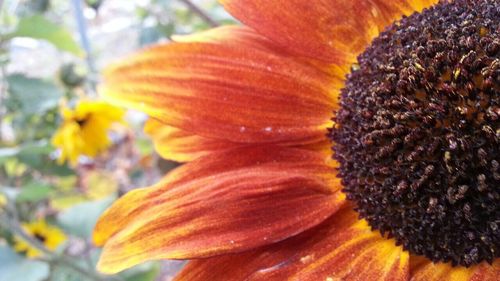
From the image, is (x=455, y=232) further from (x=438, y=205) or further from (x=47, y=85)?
(x=47, y=85)

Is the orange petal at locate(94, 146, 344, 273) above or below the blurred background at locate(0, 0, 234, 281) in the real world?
above

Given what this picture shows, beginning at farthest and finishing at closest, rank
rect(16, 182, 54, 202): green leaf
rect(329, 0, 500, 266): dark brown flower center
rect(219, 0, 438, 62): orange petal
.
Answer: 1. rect(16, 182, 54, 202): green leaf
2. rect(219, 0, 438, 62): orange petal
3. rect(329, 0, 500, 266): dark brown flower center

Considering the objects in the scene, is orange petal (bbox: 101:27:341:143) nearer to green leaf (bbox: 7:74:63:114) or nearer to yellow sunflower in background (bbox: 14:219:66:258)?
green leaf (bbox: 7:74:63:114)

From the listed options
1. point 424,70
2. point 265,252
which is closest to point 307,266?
point 265,252

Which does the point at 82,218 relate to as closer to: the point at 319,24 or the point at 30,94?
the point at 30,94

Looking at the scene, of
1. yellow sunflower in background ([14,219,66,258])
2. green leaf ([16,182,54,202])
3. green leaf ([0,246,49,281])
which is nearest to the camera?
green leaf ([0,246,49,281])

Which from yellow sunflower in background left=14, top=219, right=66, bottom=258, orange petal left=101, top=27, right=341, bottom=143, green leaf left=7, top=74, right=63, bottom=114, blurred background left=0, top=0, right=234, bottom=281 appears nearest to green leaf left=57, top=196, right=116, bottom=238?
blurred background left=0, top=0, right=234, bottom=281

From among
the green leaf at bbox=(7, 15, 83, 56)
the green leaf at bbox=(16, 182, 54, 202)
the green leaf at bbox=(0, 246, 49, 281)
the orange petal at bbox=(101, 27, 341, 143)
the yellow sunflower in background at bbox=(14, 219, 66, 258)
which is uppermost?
the orange petal at bbox=(101, 27, 341, 143)
